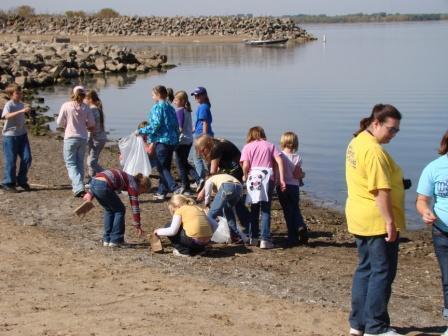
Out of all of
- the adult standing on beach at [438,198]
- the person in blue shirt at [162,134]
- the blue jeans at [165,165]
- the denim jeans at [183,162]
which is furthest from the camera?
the denim jeans at [183,162]

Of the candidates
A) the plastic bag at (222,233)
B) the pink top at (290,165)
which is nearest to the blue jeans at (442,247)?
the pink top at (290,165)

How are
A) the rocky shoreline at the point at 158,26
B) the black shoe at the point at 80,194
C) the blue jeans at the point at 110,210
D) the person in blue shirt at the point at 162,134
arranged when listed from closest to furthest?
the blue jeans at the point at 110,210, the person in blue shirt at the point at 162,134, the black shoe at the point at 80,194, the rocky shoreline at the point at 158,26

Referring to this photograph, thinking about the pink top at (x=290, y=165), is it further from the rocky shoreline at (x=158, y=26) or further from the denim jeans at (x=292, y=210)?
the rocky shoreline at (x=158, y=26)

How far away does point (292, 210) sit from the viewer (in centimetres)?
980

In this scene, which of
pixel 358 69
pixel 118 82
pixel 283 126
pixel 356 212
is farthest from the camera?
pixel 358 69

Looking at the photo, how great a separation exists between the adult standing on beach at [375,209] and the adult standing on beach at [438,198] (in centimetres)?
51

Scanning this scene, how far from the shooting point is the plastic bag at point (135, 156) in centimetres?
1234

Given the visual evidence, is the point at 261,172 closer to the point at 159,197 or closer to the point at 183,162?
the point at 159,197

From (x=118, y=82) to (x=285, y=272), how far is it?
36.1 meters

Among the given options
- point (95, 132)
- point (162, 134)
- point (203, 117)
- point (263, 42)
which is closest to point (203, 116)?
→ point (203, 117)

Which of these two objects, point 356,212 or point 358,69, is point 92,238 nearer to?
point 356,212

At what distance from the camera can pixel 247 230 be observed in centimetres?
1003

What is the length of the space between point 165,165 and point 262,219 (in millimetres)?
2930

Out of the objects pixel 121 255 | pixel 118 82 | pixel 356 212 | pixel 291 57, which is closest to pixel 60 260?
pixel 121 255
